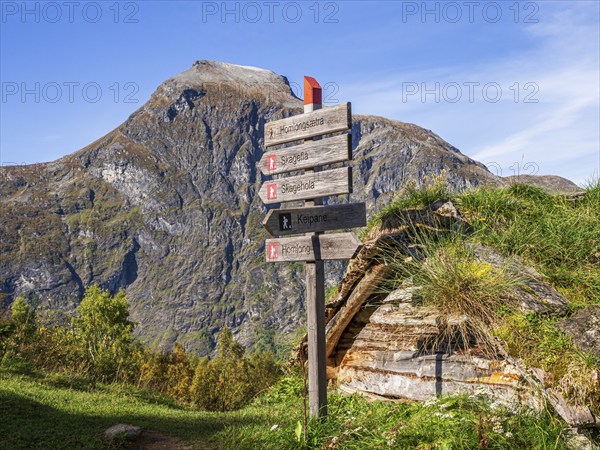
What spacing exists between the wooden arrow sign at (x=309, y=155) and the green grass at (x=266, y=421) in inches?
153

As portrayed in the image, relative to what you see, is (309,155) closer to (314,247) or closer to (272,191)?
(272,191)

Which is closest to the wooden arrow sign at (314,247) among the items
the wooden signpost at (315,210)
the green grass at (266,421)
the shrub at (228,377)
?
the wooden signpost at (315,210)

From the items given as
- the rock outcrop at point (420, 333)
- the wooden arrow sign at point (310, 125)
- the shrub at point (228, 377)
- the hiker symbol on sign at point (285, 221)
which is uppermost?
the wooden arrow sign at point (310, 125)

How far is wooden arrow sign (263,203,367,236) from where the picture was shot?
8.41 meters

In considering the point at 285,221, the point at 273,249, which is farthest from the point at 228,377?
the point at 285,221

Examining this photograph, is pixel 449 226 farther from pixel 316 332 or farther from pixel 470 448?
pixel 470 448

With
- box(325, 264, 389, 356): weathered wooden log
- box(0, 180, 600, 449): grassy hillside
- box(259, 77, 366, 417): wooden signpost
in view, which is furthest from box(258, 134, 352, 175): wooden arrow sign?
box(325, 264, 389, 356): weathered wooden log

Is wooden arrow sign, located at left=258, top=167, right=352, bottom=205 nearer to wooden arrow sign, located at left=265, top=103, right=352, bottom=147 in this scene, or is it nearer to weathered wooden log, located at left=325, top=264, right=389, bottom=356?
wooden arrow sign, located at left=265, top=103, right=352, bottom=147

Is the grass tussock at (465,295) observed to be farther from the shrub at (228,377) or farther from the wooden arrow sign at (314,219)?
the shrub at (228,377)

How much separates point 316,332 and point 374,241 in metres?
2.78

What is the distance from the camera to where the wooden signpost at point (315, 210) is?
844 centimetres

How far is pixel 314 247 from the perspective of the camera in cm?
871

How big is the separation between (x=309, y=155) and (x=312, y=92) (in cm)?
111

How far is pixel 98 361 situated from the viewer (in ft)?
57.6
